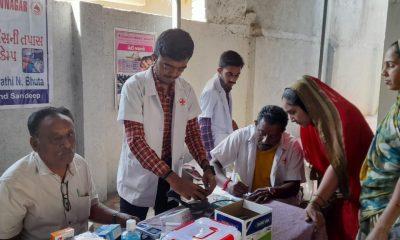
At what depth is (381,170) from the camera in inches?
58.2

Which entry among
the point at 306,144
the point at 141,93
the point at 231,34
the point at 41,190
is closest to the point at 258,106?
the point at 231,34

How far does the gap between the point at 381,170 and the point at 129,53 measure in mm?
3087

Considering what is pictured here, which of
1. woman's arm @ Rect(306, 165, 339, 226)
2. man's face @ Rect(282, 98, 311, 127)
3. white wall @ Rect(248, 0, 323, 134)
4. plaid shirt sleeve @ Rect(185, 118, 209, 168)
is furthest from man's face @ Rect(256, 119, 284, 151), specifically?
white wall @ Rect(248, 0, 323, 134)

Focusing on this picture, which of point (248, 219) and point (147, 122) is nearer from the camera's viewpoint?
point (248, 219)

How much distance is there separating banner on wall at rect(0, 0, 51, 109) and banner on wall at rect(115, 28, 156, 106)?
832 mm

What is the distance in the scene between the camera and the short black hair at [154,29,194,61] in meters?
1.72

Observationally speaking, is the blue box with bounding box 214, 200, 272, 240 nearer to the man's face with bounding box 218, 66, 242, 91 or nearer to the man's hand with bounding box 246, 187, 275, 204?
the man's hand with bounding box 246, 187, 275, 204

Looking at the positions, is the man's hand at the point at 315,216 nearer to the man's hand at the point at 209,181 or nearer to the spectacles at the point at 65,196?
the man's hand at the point at 209,181

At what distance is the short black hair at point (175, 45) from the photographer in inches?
67.7

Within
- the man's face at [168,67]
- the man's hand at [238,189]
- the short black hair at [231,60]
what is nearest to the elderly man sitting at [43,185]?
the man's face at [168,67]

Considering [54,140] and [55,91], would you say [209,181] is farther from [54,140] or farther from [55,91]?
[55,91]

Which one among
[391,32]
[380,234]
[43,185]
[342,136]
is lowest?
[380,234]

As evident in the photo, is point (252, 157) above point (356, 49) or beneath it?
beneath

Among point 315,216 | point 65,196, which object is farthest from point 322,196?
point 65,196
